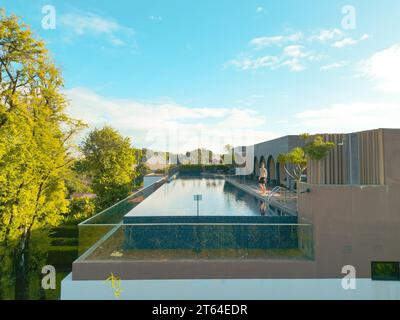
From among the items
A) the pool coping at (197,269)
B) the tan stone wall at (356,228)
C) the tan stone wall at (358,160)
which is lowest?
the pool coping at (197,269)

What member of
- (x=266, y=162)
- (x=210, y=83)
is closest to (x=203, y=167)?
(x=266, y=162)

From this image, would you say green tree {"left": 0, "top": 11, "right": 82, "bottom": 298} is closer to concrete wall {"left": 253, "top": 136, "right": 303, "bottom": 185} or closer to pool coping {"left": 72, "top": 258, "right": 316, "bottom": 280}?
pool coping {"left": 72, "top": 258, "right": 316, "bottom": 280}

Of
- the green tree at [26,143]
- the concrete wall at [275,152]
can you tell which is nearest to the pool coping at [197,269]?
the green tree at [26,143]

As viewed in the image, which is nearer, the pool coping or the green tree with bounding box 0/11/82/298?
the pool coping

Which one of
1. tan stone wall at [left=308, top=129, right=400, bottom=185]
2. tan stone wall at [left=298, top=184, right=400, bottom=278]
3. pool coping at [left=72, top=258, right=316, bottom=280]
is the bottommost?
pool coping at [left=72, top=258, right=316, bottom=280]

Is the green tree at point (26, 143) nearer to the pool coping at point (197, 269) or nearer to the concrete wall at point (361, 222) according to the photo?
the pool coping at point (197, 269)

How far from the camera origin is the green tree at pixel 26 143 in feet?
23.8

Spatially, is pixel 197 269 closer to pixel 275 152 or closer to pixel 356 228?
pixel 356 228

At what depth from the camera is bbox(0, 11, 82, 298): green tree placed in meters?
7.25

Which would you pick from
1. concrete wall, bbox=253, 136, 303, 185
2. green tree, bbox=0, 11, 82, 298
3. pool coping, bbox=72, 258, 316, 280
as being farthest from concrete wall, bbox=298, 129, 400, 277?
green tree, bbox=0, 11, 82, 298

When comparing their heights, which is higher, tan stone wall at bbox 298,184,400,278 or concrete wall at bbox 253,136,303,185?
concrete wall at bbox 253,136,303,185

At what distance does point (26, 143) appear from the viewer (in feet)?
24.5
